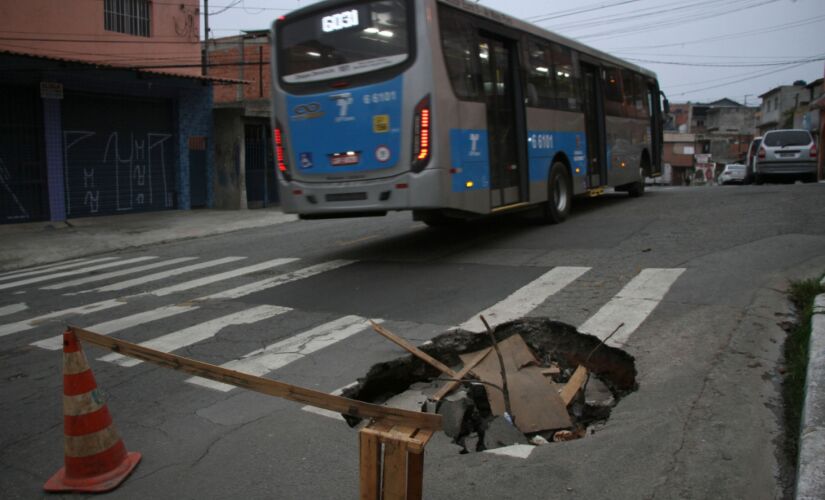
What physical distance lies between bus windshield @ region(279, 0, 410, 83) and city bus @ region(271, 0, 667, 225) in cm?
2

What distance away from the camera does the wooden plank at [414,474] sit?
2680mm

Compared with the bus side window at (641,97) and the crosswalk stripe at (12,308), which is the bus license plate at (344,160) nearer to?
the crosswalk stripe at (12,308)

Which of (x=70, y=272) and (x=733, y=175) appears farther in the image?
(x=733, y=175)

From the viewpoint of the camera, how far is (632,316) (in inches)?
241

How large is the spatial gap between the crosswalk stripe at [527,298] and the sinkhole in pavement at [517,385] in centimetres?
29

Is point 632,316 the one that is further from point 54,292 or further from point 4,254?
point 4,254

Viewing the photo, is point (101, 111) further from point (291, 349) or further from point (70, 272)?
point (291, 349)

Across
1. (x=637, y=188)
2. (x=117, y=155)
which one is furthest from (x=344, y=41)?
(x=117, y=155)

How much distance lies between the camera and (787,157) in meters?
20.9

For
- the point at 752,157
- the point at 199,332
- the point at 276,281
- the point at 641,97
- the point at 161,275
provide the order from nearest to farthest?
the point at 199,332 → the point at 276,281 → the point at 161,275 → the point at 641,97 → the point at 752,157

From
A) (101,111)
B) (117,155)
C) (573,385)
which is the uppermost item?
(101,111)

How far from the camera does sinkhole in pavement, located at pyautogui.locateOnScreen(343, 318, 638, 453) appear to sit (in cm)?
429

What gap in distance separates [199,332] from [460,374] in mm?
2985

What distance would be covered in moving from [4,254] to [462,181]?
9639mm
